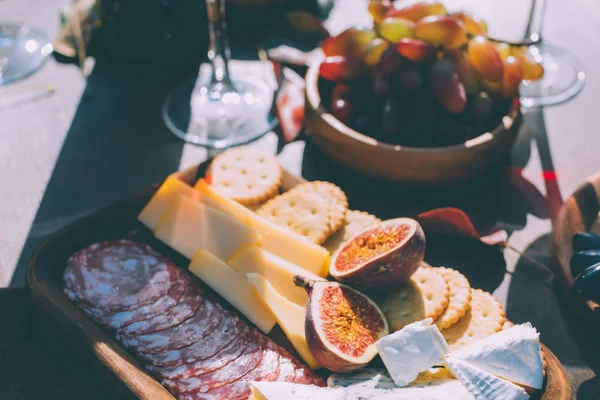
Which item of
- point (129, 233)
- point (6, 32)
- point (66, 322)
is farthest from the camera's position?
point (6, 32)

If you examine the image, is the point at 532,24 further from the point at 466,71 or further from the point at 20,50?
the point at 20,50

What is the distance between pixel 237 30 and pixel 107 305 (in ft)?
3.97

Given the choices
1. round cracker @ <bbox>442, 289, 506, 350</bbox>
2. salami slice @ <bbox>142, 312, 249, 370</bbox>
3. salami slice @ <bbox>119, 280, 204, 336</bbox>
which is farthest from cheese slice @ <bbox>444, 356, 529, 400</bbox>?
salami slice @ <bbox>119, 280, 204, 336</bbox>

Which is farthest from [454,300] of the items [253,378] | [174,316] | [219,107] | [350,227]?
[219,107]

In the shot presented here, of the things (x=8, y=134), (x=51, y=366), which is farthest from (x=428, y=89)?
(x=8, y=134)

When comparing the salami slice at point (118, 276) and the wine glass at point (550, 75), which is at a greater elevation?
the wine glass at point (550, 75)

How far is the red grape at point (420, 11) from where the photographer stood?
4.70 ft

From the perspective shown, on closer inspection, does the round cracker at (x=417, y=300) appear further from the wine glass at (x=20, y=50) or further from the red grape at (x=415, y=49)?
the wine glass at (x=20, y=50)

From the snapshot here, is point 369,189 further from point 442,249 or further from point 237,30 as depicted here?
point 237,30

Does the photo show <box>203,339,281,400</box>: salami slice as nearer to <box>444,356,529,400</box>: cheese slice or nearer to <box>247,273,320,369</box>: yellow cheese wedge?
<box>247,273,320,369</box>: yellow cheese wedge

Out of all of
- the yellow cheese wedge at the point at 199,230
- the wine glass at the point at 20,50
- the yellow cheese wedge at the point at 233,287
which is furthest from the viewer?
the wine glass at the point at 20,50

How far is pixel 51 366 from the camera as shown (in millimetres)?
1079

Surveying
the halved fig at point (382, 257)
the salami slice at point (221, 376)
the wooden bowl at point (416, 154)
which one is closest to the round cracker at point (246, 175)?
the wooden bowl at point (416, 154)

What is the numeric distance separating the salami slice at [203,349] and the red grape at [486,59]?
771mm
